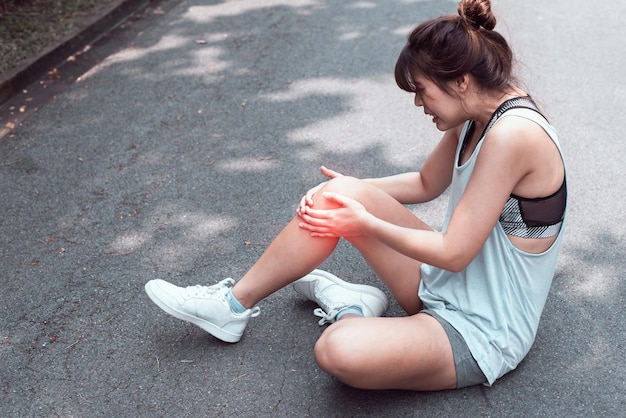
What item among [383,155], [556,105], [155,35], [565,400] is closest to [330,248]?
[565,400]

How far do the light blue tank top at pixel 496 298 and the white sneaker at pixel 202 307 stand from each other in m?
0.68

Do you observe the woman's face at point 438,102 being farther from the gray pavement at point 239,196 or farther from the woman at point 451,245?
the gray pavement at point 239,196

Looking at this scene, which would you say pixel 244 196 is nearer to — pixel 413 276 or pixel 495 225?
pixel 413 276

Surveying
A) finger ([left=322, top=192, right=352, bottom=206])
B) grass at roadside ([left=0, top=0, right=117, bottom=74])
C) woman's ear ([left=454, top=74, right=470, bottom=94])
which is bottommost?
grass at roadside ([left=0, top=0, right=117, bottom=74])

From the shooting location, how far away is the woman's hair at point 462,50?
6.53 ft

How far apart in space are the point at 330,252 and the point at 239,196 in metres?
1.12

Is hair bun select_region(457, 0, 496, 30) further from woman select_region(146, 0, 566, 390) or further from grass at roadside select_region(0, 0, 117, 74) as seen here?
grass at roadside select_region(0, 0, 117, 74)

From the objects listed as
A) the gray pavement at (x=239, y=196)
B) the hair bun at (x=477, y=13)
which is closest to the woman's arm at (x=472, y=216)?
the hair bun at (x=477, y=13)

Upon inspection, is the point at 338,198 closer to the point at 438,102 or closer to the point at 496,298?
the point at 438,102

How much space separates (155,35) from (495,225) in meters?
3.84

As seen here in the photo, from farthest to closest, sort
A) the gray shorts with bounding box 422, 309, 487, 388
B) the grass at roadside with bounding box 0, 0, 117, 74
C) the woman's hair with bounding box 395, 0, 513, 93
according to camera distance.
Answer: the grass at roadside with bounding box 0, 0, 117, 74, the gray shorts with bounding box 422, 309, 487, 388, the woman's hair with bounding box 395, 0, 513, 93

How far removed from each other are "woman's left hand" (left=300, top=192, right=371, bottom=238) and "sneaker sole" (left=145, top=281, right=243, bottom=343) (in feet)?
1.57

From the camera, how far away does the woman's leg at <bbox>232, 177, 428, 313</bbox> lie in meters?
2.35

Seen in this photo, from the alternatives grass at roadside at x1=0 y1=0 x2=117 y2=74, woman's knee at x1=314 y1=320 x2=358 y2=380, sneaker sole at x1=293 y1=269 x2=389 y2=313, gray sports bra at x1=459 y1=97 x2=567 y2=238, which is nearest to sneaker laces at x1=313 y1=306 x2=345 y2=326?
sneaker sole at x1=293 y1=269 x2=389 y2=313
